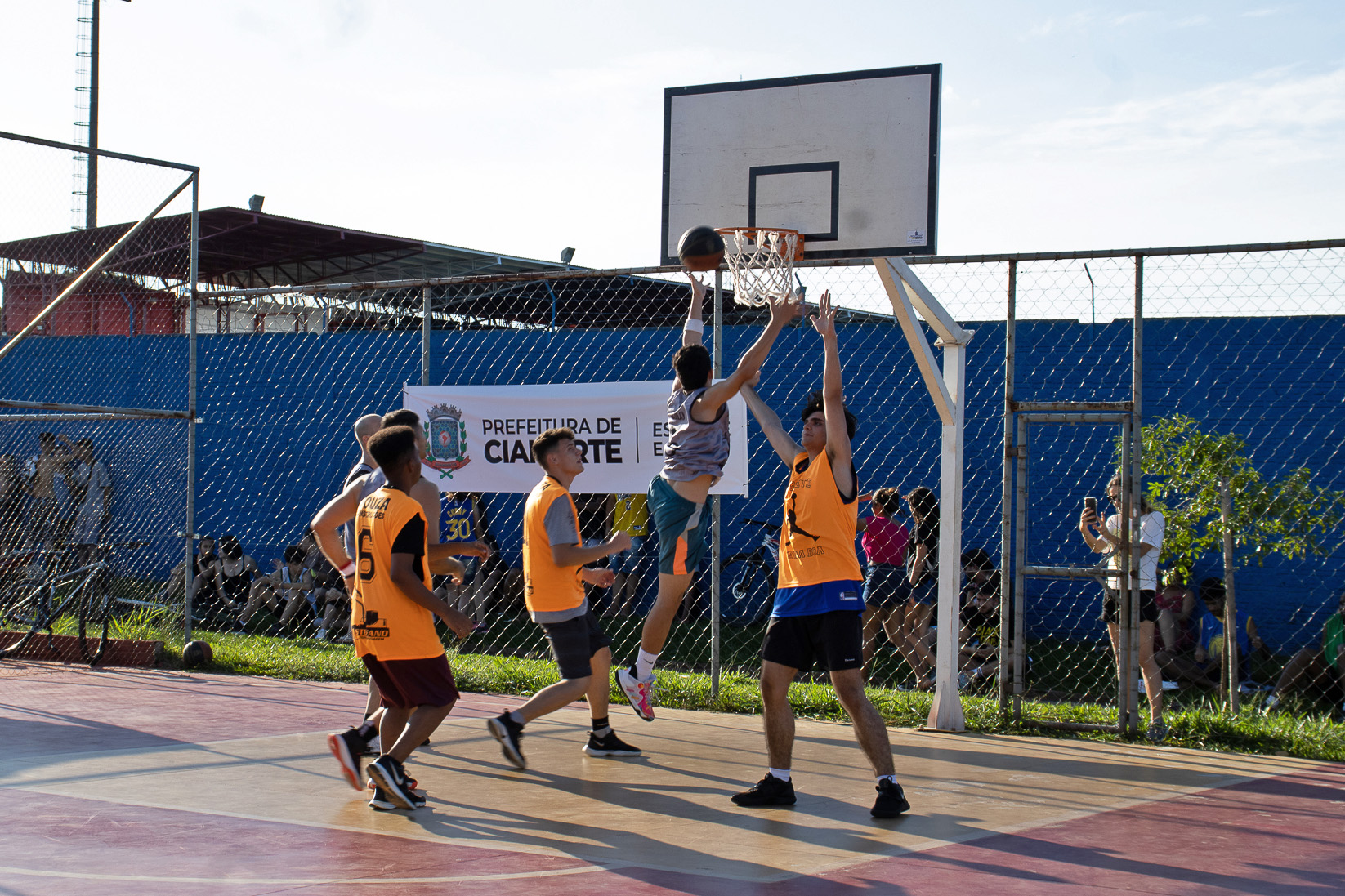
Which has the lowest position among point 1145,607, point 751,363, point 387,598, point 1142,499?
point 1145,607

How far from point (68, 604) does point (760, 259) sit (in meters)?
7.44

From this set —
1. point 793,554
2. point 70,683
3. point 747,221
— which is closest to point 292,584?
point 70,683

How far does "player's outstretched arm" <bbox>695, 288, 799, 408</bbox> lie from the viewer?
6.11 m

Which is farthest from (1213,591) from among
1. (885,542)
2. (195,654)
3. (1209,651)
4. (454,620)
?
(195,654)

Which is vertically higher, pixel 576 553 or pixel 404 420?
pixel 404 420

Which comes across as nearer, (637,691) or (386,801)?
(386,801)

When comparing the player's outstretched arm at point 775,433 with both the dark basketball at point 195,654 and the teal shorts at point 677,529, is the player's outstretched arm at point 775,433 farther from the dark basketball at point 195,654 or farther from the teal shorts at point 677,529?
the dark basketball at point 195,654

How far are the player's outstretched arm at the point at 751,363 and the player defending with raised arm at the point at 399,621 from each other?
1.73m

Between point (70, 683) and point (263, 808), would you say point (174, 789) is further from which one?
point (70, 683)

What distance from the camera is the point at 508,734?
644cm

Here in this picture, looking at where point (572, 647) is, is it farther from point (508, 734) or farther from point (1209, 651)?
point (1209, 651)

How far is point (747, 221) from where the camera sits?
8078 mm

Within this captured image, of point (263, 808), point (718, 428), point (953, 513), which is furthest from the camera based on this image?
point (953, 513)

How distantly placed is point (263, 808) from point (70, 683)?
499cm
